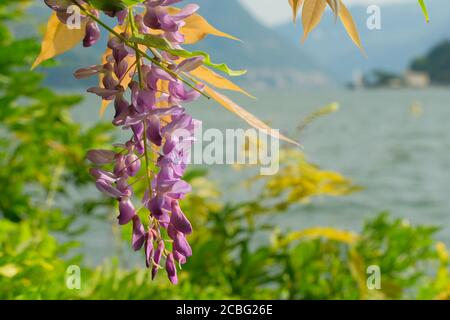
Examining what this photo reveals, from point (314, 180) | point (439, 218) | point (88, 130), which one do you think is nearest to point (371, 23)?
point (314, 180)

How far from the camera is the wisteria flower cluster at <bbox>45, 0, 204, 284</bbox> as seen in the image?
0.34 meters

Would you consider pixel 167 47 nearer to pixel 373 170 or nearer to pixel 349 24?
pixel 349 24

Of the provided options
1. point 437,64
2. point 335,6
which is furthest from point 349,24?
point 437,64

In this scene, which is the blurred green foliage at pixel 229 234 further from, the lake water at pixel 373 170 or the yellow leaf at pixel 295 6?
the yellow leaf at pixel 295 6

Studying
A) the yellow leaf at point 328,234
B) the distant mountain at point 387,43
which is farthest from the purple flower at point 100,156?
the distant mountain at point 387,43

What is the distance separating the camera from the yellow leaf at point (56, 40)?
1.35ft

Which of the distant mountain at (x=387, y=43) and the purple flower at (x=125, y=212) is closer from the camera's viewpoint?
the purple flower at (x=125, y=212)

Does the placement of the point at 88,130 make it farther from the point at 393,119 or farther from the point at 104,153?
the point at 393,119

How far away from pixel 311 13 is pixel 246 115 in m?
0.09

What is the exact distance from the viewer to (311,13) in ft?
1.25

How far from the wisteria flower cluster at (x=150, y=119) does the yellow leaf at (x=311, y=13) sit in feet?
0.23
